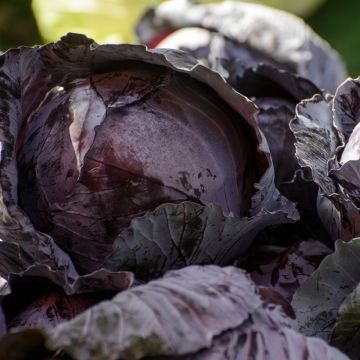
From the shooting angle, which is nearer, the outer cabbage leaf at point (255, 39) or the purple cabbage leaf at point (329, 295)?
the purple cabbage leaf at point (329, 295)

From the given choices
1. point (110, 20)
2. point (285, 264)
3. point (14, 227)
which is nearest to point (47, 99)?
point (14, 227)

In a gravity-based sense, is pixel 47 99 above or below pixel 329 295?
above

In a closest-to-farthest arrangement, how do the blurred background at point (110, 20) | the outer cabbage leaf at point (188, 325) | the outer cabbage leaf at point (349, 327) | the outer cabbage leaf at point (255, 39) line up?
1. the outer cabbage leaf at point (188, 325)
2. the outer cabbage leaf at point (349, 327)
3. the outer cabbage leaf at point (255, 39)
4. the blurred background at point (110, 20)

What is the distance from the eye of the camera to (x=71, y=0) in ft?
8.73

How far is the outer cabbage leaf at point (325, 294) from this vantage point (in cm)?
68

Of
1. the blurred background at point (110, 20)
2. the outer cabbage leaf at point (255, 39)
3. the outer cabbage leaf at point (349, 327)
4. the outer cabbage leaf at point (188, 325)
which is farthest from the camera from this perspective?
the blurred background at point (110, 20)

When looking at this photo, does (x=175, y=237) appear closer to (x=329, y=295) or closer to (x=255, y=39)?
(x=329, y=295)

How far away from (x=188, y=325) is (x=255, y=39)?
1.37 metres

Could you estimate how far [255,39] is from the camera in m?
1.80

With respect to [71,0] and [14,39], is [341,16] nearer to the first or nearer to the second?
[71,0]

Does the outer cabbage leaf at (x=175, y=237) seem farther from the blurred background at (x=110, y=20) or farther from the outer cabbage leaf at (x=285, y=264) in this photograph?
the blurred background at (x=110, y=20)

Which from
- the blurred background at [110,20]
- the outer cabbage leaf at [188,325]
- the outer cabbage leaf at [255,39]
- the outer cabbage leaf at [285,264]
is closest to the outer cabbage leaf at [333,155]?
the outer cabbage leaf at [285,264]

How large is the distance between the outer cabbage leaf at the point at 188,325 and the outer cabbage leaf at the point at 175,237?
0.07 meters

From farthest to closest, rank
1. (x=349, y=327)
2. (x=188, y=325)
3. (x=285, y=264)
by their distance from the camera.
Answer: (x=285, y=264) < (x=349, y=327) < (x=188, y=325)
